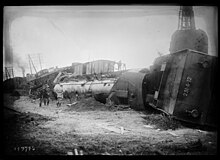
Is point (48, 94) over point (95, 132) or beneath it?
over

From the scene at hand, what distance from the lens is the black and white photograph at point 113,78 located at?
393 cm

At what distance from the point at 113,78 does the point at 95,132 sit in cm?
121

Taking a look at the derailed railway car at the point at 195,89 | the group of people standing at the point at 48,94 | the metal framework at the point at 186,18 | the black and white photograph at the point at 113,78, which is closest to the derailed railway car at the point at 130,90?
the black and white photograph at the point at 113,78

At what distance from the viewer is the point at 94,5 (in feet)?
13.6

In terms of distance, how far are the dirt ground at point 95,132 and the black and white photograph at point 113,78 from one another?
2cm

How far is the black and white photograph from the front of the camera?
12.9ft

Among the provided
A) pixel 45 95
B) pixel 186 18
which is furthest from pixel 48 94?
pixel 186 18

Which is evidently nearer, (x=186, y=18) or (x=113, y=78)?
(x=186, y=18)

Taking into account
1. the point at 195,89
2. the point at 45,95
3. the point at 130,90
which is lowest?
the point at 45,95

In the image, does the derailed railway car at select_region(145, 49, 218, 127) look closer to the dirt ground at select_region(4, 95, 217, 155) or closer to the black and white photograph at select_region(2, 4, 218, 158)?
the black and white photograph at select_region(2, 4, 218, 158)

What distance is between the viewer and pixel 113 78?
14.4ft

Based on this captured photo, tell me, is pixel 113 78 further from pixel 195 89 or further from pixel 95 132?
pixel 195 89

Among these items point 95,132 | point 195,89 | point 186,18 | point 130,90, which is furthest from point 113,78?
point 186,18

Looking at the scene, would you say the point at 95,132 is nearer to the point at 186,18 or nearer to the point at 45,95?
the point at 45,95
